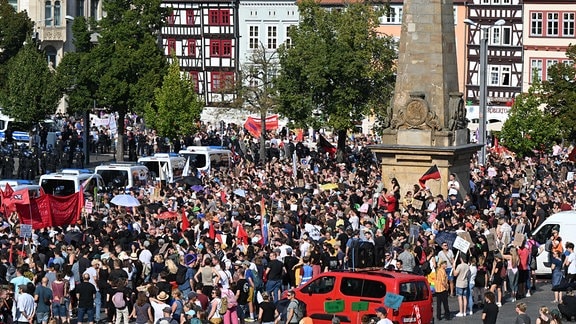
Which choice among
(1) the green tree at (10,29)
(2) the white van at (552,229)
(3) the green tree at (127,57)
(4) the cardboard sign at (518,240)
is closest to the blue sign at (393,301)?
(4) the cardboard sign at (518,240)

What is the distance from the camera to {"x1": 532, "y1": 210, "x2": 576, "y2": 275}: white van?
1583 inches

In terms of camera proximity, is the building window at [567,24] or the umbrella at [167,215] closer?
the umbrella at [167,215]

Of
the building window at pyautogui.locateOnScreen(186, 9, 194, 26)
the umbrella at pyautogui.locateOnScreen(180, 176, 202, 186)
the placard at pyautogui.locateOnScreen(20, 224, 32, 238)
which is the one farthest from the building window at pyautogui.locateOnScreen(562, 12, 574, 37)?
the placard at pyautogui.locateOnScreen(20, 224, 32, 238)

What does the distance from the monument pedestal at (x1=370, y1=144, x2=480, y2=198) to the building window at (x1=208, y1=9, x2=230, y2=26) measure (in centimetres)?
7000

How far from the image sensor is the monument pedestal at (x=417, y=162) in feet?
157

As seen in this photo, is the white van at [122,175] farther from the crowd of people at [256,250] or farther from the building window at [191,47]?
the building window at [191,47]

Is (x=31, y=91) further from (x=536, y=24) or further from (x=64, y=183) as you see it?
(x=536, y=24)

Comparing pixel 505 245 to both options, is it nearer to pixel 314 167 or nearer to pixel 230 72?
pixel 314 167

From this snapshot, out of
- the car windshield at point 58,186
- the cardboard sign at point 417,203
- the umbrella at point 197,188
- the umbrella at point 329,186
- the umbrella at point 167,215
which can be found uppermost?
the car windshield at point 58,186

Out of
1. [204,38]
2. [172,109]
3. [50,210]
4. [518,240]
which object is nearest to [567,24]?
[204,38]

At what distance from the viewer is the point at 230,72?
381 ft

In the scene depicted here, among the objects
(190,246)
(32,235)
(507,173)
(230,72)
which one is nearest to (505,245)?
(190,246)

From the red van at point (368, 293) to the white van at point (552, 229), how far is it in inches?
365

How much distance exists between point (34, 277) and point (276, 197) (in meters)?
16.4
